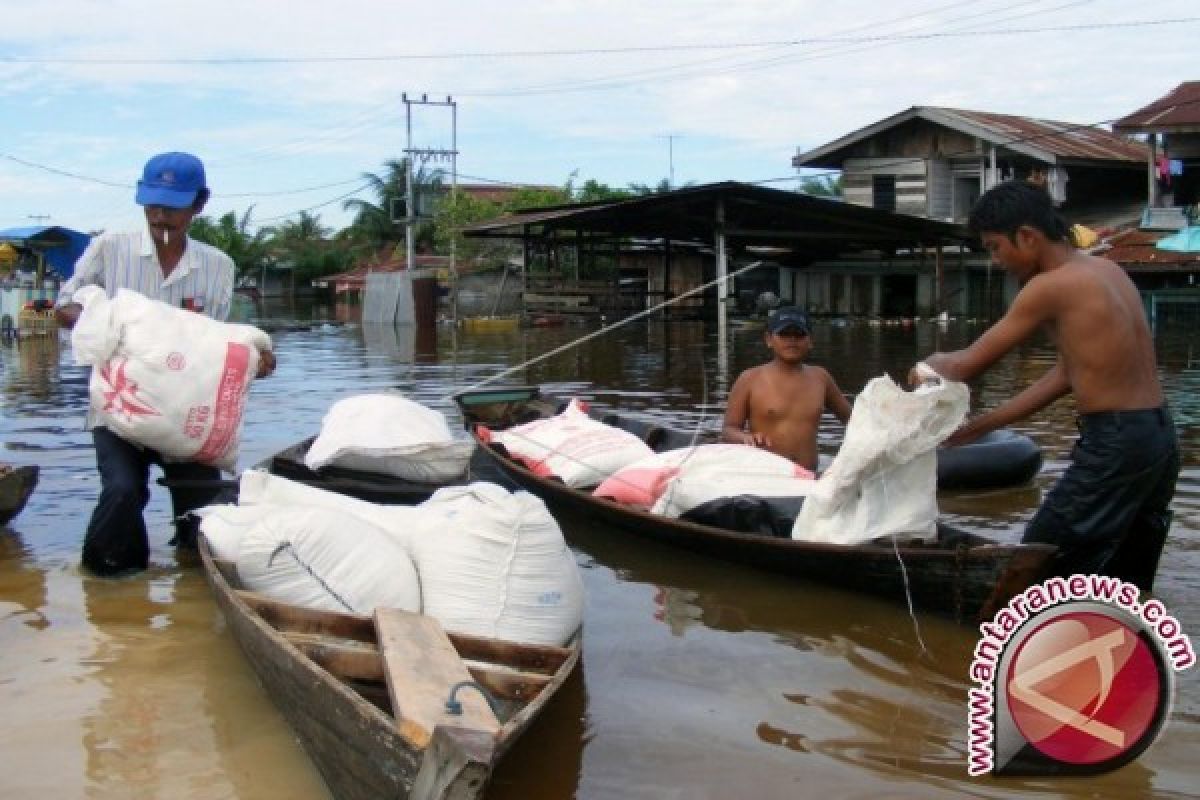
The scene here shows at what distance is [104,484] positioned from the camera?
5.08m

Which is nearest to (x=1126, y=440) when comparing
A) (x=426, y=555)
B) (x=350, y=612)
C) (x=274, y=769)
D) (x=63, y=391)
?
(x=426, y=555)

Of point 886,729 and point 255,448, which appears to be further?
point 255,448

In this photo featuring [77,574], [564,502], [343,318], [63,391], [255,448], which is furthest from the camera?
[343,318]

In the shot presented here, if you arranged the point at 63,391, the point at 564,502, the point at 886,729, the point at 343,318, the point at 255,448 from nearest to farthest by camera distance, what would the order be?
1. the point at 886,729
2. the point at 564,502
3. the point at 255,448
4. the point at 63,391
5. the point at 343,318

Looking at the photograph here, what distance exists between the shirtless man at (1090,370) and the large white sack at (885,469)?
223 millimetres

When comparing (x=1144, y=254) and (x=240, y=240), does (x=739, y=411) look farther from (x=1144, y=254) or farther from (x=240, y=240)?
(x=240, y=240)

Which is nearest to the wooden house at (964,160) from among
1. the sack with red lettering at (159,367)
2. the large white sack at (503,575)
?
the sack with red lettering at (159,367)

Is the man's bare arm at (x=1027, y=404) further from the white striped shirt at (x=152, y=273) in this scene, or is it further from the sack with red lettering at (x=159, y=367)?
the white striped shirt at (x=152, y=273)

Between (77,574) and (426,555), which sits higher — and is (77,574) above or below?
below

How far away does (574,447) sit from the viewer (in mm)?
6820

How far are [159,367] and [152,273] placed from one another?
0.64 metres

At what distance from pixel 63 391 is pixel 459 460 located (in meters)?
10.0

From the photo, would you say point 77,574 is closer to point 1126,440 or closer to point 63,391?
point 1126,440

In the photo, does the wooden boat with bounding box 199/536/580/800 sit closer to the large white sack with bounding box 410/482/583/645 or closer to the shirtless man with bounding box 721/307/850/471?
the large white sack with bounding box 410/482/583/645
